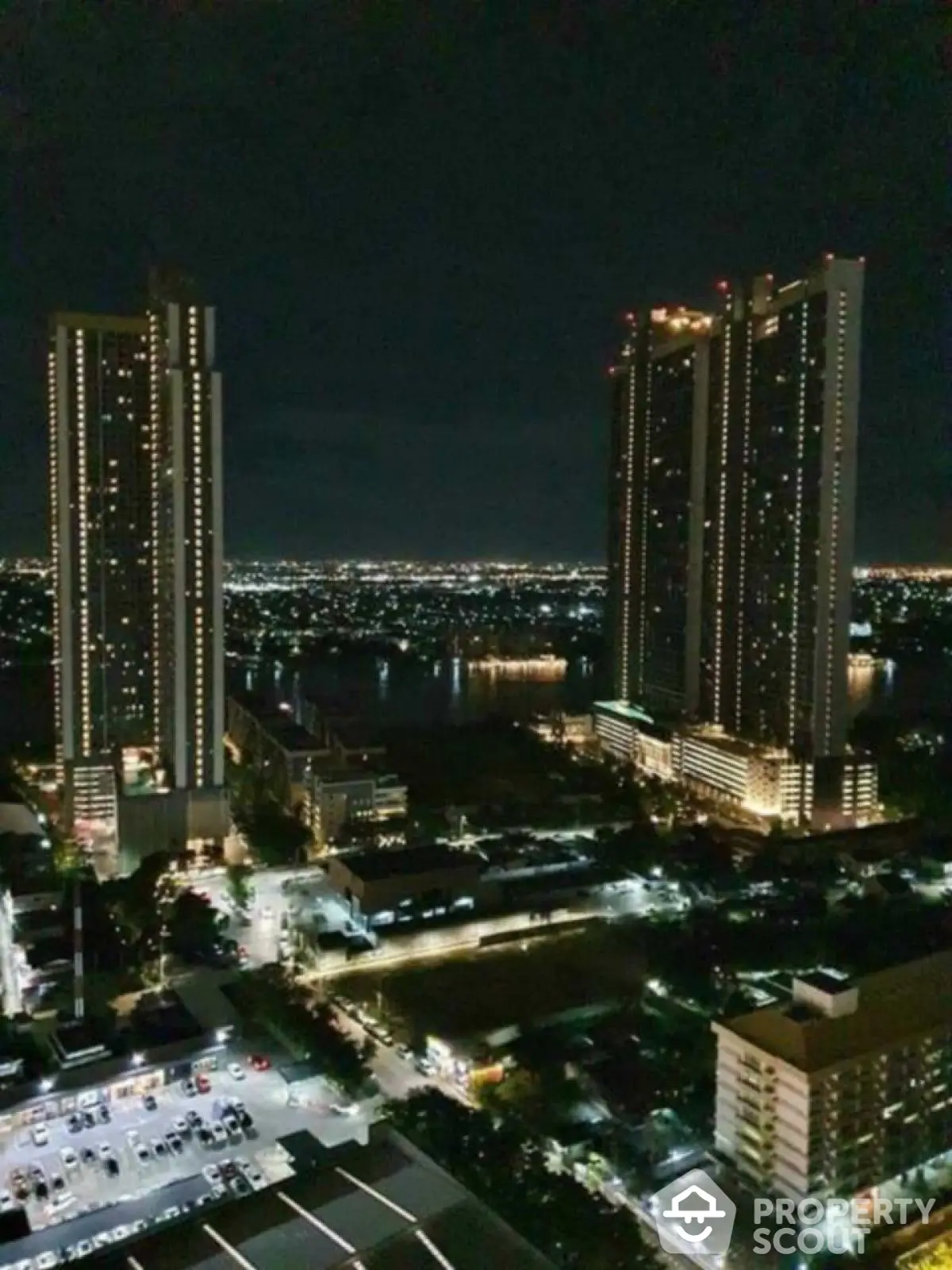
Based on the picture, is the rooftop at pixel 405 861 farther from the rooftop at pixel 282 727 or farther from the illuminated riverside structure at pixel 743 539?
the illuminated riverside structure at pixel 743 539

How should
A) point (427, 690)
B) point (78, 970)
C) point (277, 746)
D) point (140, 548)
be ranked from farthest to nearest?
point (427, 690), point (277, 746), point (140, 548), point (78, 970)

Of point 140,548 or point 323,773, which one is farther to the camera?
point 323,773

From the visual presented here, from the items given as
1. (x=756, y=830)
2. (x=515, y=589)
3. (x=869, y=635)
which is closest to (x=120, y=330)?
(x=756, y=830)

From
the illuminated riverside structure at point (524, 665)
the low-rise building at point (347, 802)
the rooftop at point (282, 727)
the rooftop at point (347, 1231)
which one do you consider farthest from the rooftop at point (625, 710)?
the rooftop at point (347, 1231)

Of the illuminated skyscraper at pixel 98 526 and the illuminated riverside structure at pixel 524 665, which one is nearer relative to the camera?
the illuminated skyscraper at pixel 98 526

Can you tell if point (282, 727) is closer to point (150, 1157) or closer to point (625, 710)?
point (625, 710)

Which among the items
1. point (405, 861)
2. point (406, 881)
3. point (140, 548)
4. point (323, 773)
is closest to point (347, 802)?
point (323, 773)

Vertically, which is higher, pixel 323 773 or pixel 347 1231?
pixel 323 773

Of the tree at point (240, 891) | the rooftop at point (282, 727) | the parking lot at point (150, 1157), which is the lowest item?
the parking lot at point (150, 1157)
